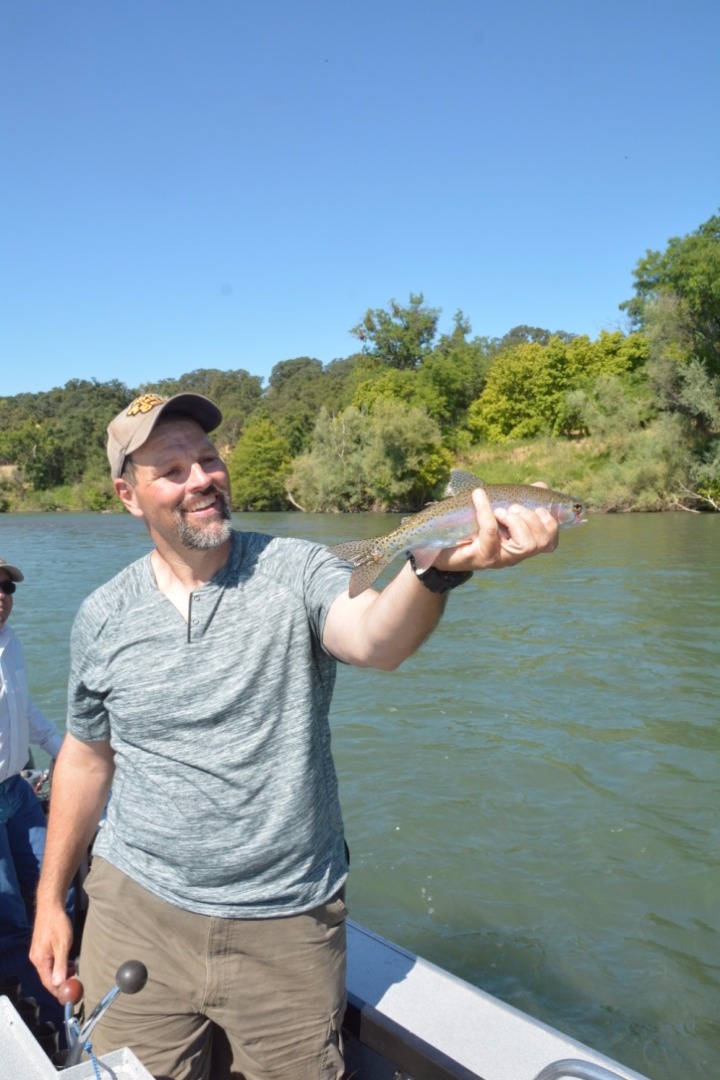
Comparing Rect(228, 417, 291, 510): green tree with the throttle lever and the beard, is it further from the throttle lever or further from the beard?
the throttle lever

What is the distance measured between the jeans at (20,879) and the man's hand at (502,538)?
264cm

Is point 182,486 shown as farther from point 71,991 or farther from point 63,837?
point 71,991

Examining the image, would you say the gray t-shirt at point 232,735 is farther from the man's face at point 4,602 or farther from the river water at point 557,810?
the river water at point 557,810

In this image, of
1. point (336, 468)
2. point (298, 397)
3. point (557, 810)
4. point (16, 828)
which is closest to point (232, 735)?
point (16, 828)

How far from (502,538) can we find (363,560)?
0.47 metres

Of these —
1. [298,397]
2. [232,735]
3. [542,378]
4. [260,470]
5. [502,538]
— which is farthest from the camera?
[298,397]

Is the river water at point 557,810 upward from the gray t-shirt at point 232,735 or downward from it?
downward

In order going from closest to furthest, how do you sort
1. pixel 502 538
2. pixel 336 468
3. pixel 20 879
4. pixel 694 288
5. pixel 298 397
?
pixel 502 538, pixel 20 879, pixel 694 288, pixel 336 468, pixel 298 397

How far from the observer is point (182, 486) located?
2414 mm

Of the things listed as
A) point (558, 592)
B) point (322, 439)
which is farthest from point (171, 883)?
point (322, 439)

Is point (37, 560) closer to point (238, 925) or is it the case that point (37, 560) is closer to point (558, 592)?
point (558, 592)

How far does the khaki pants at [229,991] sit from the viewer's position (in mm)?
2271

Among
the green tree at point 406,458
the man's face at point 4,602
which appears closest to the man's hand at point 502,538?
the man's face at point 4,602

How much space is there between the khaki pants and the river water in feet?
10.6
